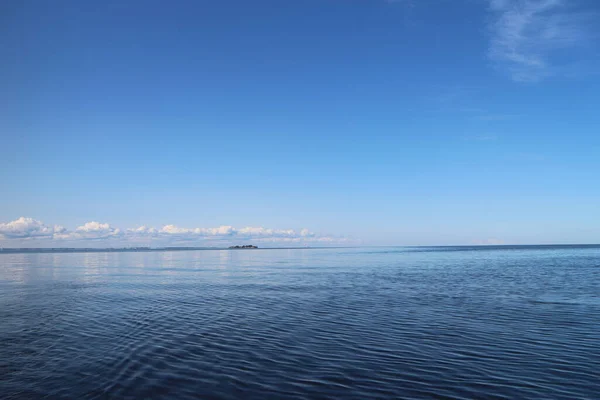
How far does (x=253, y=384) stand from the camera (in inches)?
486

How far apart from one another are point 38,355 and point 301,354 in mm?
10938

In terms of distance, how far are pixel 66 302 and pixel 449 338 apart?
93.6ft

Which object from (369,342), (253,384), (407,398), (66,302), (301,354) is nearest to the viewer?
(407,398)

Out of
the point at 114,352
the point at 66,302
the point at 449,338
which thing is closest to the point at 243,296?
the point at 66,302

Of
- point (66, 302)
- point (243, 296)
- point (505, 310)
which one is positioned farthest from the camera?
point (243, 296)

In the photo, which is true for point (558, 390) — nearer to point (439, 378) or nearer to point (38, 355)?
point (439, 378)

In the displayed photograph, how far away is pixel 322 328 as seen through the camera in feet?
65.9

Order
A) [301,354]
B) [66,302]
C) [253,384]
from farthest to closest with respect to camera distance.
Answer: [66,302], [301,354], [253,384]

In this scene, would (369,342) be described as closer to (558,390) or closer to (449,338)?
(449,338)

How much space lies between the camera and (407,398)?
11.1m

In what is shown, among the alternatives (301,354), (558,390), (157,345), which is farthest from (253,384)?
(558,390)

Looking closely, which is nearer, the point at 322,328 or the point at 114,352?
the point at 114,352

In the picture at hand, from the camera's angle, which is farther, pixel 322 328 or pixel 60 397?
pixel 322 328

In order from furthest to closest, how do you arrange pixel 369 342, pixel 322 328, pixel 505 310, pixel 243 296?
1. pixel 243 296
2. pixel 505 310
3. pixel 322 328
4. pixel 369 342
